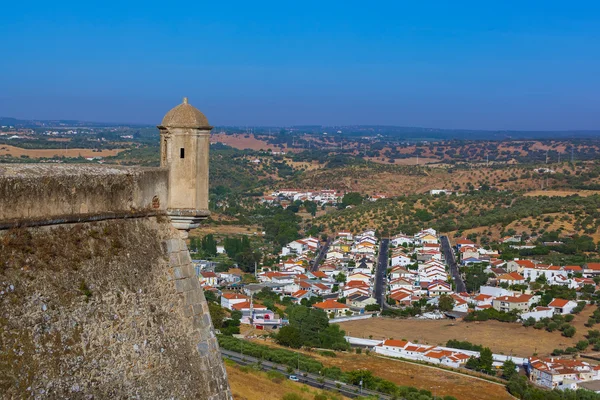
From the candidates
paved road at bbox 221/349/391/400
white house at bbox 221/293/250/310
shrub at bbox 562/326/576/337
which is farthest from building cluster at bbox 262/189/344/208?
paved road at bbox 221/349/391/400

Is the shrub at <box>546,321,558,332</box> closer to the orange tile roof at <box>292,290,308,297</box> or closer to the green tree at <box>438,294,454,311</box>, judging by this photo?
the green tree at <box>438,294,454,311</box>

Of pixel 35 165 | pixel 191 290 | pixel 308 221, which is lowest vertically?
pixel 308 221

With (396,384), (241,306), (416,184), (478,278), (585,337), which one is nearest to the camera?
(396,384)

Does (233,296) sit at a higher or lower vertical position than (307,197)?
higher

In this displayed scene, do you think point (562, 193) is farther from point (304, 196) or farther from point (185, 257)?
point (185, 257)

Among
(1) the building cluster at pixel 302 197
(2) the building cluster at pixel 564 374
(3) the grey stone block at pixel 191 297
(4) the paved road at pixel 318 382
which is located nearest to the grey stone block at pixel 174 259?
(3) the grey stone block at pixel 191 297

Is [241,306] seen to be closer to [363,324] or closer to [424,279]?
[363,324]

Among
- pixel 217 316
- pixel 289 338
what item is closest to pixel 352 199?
pixel 217 316

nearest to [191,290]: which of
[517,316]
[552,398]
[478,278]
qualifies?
[552,398]
